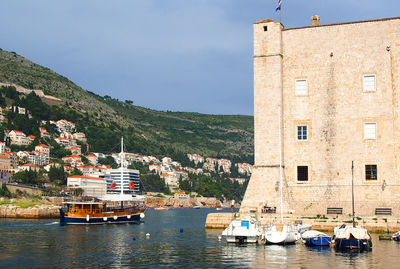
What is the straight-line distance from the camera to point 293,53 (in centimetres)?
4150

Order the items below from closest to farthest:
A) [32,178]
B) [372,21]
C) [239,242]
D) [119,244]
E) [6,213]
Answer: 1. [239,242]
2. [119,244]
3. [372,21]
4. [6,213]
5. [32,178]

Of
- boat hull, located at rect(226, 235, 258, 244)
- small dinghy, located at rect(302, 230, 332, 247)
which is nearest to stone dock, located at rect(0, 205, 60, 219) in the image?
boat hull, located at rect(226, 235, 258, 244)

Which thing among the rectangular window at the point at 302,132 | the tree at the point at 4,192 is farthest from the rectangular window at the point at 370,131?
the tree at the point at 4,192

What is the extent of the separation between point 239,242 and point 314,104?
13.1m

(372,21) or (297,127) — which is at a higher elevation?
(372,21)

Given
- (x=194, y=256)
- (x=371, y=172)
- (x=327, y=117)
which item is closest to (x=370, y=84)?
(x=327, y=117)

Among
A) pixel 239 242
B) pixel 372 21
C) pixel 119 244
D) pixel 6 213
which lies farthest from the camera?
pixel 6 213

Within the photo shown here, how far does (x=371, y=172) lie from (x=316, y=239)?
10134 mm

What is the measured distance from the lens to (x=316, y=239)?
31594mm

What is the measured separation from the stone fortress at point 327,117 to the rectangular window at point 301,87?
75 millimetres

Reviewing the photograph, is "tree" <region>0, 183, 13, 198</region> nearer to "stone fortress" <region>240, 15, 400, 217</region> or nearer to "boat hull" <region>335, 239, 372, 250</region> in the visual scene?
"stone fortress" <region>240, 15, 400, 217</region>

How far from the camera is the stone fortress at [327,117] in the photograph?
39219 mm

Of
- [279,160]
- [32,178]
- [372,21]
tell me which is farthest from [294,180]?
[32,178]

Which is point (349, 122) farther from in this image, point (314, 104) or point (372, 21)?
point (372, 21)
